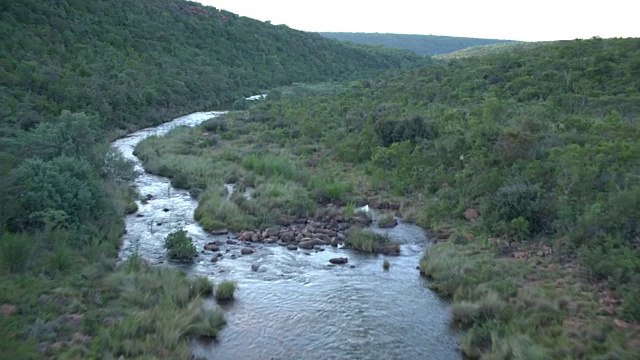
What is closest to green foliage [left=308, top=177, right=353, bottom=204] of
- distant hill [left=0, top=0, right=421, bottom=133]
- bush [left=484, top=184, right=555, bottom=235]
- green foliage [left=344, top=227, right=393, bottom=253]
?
green foliage [left=344, top=227, right=393, bottom=253]

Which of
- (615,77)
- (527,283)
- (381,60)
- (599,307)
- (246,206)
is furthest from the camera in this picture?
(381,60)

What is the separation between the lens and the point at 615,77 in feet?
93.2

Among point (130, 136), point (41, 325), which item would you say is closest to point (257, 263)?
point (41, 325)

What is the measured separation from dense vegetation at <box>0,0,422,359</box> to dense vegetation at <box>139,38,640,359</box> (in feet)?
14.0

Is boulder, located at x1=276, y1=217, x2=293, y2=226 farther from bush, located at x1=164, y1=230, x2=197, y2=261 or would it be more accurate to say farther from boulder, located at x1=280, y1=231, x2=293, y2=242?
bush, located at x1=164, y1=230, x2=197, y2=261

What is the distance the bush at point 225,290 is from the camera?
11.5 m

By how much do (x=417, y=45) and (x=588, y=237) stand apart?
486ft

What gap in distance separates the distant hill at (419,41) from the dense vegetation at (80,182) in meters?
109

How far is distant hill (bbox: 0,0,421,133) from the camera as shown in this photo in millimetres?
29438

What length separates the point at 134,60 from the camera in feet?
147

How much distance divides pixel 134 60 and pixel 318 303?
126 feet

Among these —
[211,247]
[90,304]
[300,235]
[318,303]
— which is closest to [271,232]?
[300,235]

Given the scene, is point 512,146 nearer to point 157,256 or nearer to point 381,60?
point 157,256

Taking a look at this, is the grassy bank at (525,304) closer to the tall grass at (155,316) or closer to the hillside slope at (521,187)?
the hillside slope at (521,187)
